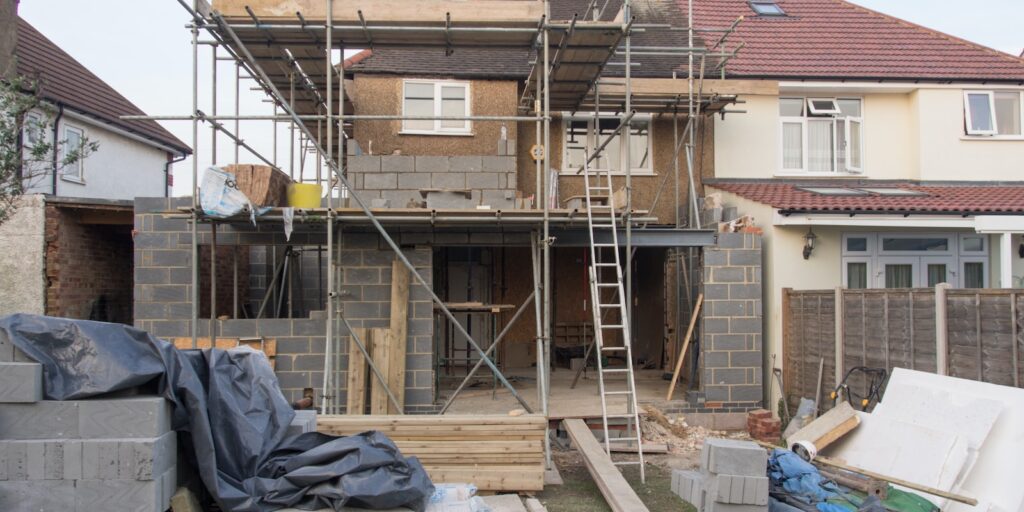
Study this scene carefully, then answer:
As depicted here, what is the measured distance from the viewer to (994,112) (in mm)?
13984

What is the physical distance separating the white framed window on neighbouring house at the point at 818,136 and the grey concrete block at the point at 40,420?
11680 mm

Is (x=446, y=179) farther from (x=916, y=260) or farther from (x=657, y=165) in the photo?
(x=916, y=260)

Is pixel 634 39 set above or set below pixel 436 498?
above

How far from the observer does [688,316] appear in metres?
12.6

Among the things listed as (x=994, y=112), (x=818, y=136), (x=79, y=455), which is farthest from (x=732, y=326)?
(x=79, y=455)

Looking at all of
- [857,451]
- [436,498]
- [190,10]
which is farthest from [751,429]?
[190,10]

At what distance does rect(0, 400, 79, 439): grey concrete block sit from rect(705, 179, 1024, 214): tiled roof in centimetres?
881

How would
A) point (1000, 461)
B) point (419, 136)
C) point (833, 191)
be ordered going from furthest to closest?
point (419, 136), point (833, 191), point (1000, 461)

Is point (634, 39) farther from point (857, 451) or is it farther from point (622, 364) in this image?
point (857, 451)

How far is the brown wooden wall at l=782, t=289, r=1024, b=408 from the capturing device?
6883 millimetres

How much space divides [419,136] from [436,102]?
637mm

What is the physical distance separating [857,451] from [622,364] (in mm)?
6716

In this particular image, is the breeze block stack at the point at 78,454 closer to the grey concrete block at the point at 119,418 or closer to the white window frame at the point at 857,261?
the grey concrete block at the point at 119,418

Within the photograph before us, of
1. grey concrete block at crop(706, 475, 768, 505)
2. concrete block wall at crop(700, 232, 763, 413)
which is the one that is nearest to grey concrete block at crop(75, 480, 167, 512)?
grey concrete block at crop(706, 475, 768, 505)
